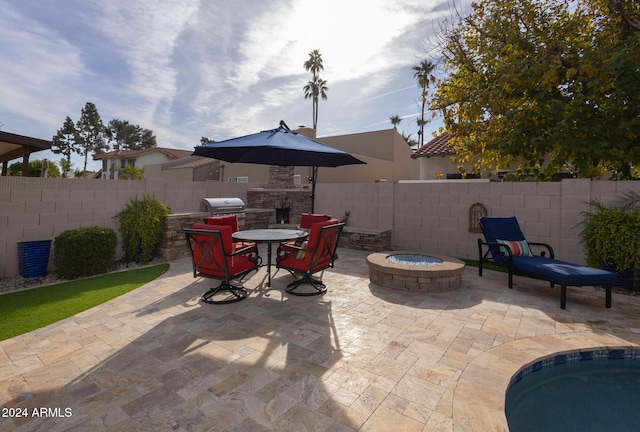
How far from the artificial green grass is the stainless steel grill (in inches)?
126

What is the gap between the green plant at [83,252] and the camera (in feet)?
20.3

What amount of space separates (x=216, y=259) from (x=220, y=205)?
5279 millimetres

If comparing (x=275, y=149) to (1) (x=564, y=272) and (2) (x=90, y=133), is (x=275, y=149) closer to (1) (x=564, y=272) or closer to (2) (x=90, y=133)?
(1) (x=564, y=272)

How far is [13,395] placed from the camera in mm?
2646

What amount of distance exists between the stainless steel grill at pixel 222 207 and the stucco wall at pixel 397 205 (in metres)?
0.88

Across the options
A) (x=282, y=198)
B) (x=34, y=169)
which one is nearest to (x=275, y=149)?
(x=282, y=198)

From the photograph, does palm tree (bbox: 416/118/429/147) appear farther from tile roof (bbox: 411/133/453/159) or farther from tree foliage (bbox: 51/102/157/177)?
tree foliage (bbox: 51/102/157/177)

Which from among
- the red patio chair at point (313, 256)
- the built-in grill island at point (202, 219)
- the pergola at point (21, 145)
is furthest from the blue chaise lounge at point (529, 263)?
the pergola at point (21, 145)

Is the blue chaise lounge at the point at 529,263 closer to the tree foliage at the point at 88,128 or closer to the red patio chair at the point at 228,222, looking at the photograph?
the red patio chair at the point at 228,222

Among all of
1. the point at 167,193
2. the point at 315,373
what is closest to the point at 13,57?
the point at 167,193

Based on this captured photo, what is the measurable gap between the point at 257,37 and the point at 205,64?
2424 mm

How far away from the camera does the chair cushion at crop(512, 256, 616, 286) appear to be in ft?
15.9

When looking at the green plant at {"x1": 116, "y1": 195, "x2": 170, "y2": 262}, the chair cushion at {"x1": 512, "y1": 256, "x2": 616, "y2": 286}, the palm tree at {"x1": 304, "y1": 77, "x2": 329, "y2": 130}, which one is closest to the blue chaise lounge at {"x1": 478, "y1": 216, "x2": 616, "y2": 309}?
the chair cushion at {"x1": 512, "y1": 256, "x2": 616, "y2": 286}

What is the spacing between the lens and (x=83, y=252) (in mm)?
6379
